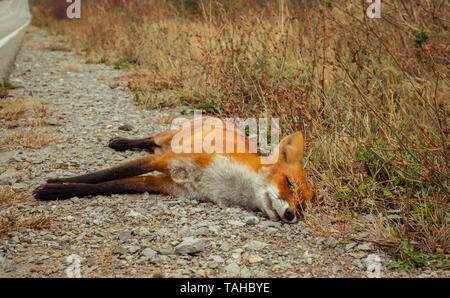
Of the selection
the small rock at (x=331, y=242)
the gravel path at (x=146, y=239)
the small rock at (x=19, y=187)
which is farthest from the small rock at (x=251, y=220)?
the small rock at (x=19, y=187)

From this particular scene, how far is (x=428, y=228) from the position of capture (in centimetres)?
268

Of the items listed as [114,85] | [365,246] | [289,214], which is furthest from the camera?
[114,85]

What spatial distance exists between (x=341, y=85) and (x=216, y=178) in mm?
2677

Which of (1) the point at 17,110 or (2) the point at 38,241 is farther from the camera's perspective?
(1) the point at 17,110

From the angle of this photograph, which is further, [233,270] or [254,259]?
[254,259]

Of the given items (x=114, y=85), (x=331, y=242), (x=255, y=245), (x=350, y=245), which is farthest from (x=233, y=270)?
(x=114, y=85)

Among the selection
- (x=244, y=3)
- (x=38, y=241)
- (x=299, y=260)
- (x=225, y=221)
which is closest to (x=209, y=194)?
(x=225, y=221)

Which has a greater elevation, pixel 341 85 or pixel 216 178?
pixel 341 85

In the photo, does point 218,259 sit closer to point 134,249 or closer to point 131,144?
point 134,249

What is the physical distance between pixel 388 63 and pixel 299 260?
3858 mm

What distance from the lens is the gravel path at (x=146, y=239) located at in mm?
2506

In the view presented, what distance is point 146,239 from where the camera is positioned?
2834 millimetres

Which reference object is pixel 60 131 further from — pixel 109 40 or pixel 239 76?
pixel 109 40

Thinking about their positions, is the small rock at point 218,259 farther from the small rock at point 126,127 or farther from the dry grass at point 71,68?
the dry grass at point 71,68
